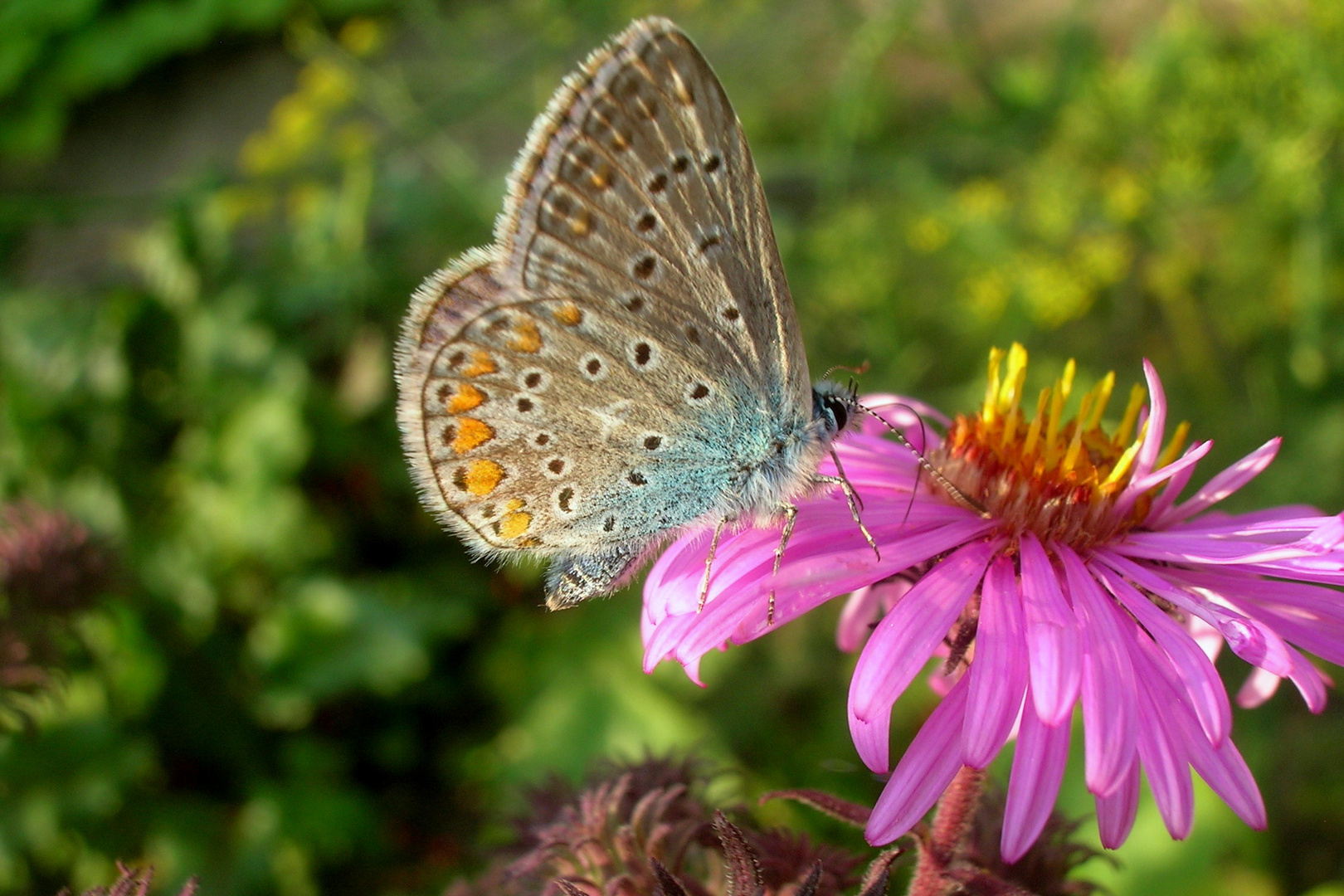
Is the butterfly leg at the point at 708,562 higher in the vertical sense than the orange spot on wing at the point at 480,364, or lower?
lower

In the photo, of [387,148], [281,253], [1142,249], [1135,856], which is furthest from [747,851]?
[387,148]

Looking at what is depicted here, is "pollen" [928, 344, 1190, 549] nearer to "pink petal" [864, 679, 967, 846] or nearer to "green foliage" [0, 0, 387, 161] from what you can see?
"pink petal" [864, 679, 967, 846]

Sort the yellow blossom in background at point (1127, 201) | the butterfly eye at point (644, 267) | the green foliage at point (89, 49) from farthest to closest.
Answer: the green foliage at point (89, 49)
the yellow blossom in background at point (1127, 201)
the butterfly eye at point (644, 267)

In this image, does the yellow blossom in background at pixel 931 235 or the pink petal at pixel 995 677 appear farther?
the yellow blossom in background at pixel 931 235

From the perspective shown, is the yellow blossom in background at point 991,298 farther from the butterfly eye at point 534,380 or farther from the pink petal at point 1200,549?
the butterfly eye at point 534,380

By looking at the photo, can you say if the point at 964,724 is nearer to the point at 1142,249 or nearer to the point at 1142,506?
the point at 1142,506

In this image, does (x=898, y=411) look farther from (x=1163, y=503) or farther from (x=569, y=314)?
(x=569, y=314)

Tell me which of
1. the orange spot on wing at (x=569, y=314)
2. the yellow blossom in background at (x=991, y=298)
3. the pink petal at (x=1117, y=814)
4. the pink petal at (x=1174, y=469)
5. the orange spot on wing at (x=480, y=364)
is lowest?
the pink petal at (x=1117, y=814)

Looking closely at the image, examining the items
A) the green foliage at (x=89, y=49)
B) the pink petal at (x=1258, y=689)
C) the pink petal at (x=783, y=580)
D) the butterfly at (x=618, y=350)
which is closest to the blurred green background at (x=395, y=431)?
the pink petal at (x=1258, y=689)

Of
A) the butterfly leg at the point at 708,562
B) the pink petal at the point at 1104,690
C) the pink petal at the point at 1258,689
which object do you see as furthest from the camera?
the pink petal at the point at 1258,689
